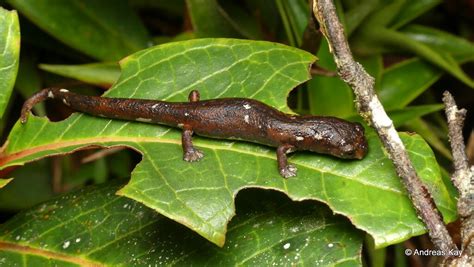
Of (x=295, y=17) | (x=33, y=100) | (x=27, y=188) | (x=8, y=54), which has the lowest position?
(x=27, y=188)

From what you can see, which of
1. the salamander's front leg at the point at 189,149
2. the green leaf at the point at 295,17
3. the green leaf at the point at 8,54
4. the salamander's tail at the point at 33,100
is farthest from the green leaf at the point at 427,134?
the green leaf at the point at 8,54

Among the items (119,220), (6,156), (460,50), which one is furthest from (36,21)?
(460,50)

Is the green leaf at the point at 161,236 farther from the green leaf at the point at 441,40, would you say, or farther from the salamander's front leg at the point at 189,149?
the green leaf at the point at 441,40

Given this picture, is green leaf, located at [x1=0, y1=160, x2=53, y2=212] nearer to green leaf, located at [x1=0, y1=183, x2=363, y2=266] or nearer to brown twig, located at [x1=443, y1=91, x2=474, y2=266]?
green leaf, located at [x1=0, y1=183, x2=363, y2=266]

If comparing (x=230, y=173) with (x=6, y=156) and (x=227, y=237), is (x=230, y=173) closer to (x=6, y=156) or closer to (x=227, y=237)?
(x=227, y=237)

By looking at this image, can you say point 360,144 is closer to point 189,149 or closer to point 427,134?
point 189,149

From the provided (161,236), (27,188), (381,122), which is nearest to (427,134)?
(381,122)

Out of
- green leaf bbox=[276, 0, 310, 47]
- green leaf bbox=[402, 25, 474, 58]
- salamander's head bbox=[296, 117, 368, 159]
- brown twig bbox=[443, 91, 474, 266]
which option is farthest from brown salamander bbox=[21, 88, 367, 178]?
green leaf bbox=[402, 25, 474, 58]
